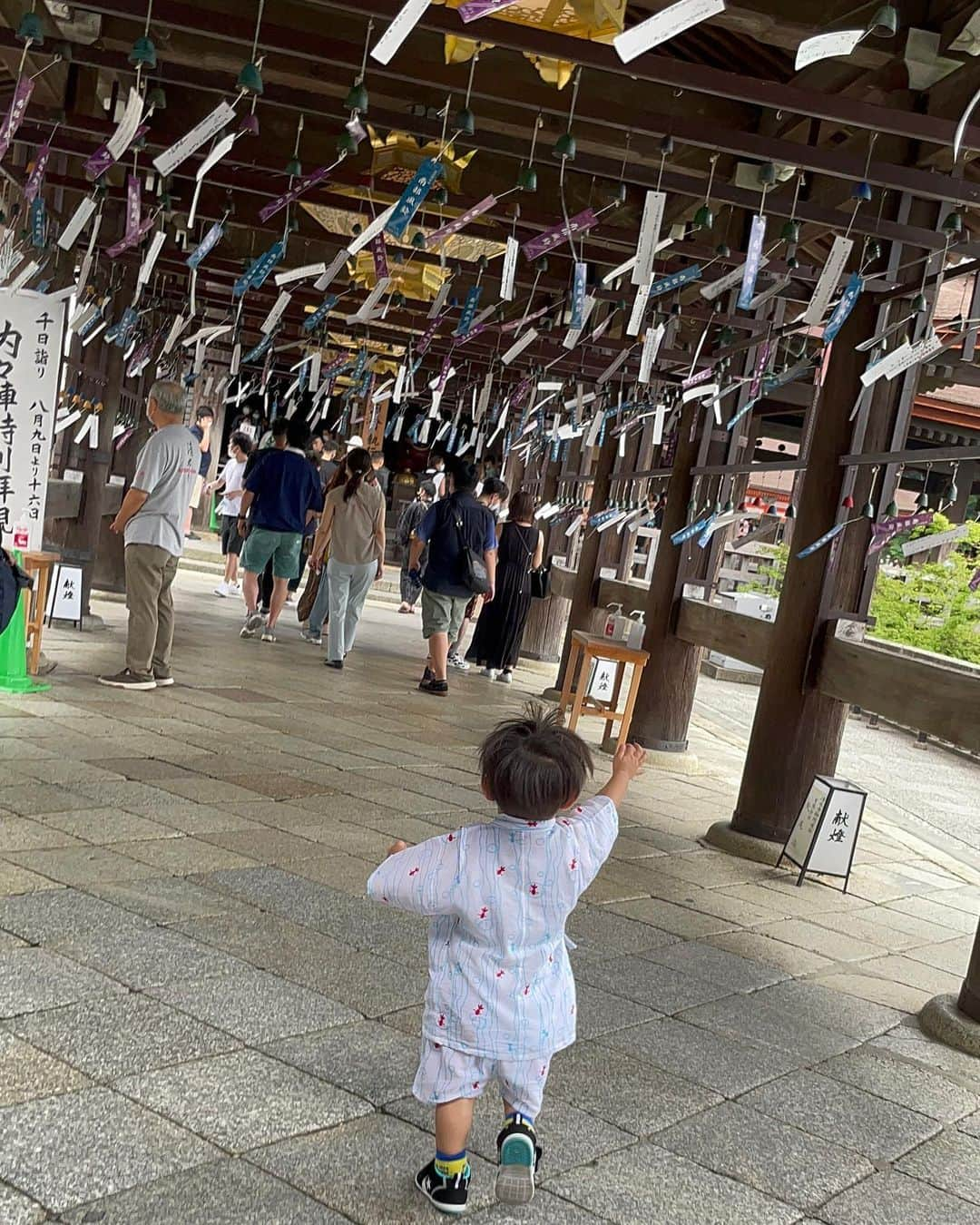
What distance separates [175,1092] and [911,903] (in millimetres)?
4169

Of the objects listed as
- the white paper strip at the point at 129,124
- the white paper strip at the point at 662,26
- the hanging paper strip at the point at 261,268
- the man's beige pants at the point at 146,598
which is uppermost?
the white paper strip at the point at 662,26

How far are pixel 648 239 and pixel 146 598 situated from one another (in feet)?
12.1

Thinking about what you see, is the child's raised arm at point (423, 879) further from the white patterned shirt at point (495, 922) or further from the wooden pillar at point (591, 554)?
the wooden pillar at point (591, 554)

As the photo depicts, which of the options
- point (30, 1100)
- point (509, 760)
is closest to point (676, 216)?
point (509, 760)

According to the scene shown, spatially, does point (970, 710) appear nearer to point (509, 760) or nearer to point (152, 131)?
point (509, 760)

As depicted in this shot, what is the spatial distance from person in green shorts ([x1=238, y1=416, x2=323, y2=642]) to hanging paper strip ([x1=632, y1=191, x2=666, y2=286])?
5.82 metres

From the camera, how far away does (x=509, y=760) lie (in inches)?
95.0

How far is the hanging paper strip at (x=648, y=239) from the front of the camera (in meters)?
4.74

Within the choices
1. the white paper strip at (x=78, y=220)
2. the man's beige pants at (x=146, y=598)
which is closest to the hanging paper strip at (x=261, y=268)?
the white paper strip at (x=78, y=220)

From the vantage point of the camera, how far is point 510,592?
446 inches

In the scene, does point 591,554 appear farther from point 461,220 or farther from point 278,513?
point 461,220

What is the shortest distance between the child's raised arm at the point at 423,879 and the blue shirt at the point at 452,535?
7156 mm

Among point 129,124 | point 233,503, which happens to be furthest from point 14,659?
Answer: point 233,503

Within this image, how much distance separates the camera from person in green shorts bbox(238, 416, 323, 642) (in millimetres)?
10211
